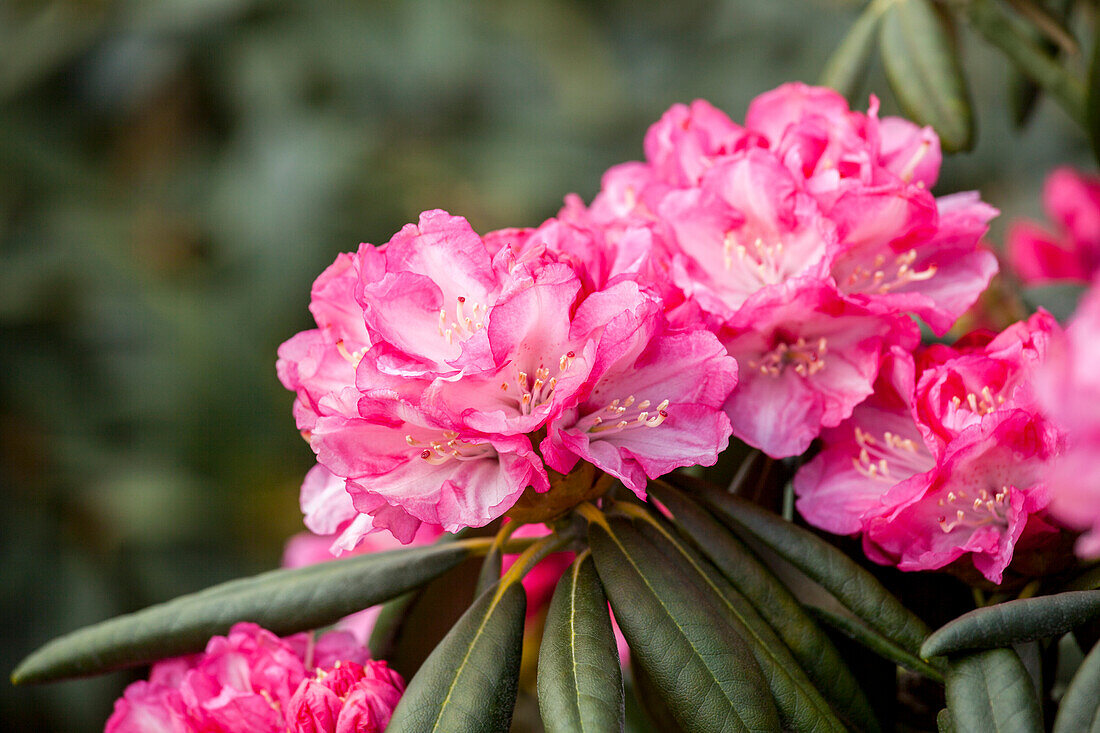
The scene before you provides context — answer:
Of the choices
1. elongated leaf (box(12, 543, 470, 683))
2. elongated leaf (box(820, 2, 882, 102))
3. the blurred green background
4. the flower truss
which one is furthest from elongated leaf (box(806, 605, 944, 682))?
the blurred green background

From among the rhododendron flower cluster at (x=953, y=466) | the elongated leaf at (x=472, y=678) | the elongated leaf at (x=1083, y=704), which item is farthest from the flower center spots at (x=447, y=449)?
the elongated leaf at (x=1083, y=704)

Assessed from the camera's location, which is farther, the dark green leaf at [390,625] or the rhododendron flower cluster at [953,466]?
the dark green leaf at [390,625]

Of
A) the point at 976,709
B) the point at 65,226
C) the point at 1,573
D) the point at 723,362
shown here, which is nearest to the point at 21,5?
the point at 65,226

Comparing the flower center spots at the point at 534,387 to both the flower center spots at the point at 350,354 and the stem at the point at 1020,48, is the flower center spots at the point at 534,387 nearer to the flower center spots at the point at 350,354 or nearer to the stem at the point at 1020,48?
the flower center spots at the point at 350,354

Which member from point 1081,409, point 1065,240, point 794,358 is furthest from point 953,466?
point 1065,240

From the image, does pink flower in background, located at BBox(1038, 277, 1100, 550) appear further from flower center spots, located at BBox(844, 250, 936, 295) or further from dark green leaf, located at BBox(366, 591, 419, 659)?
dark green leaf, located at BBox(366, 591, 419, 659)

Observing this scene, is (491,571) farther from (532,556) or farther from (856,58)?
(856,58)
